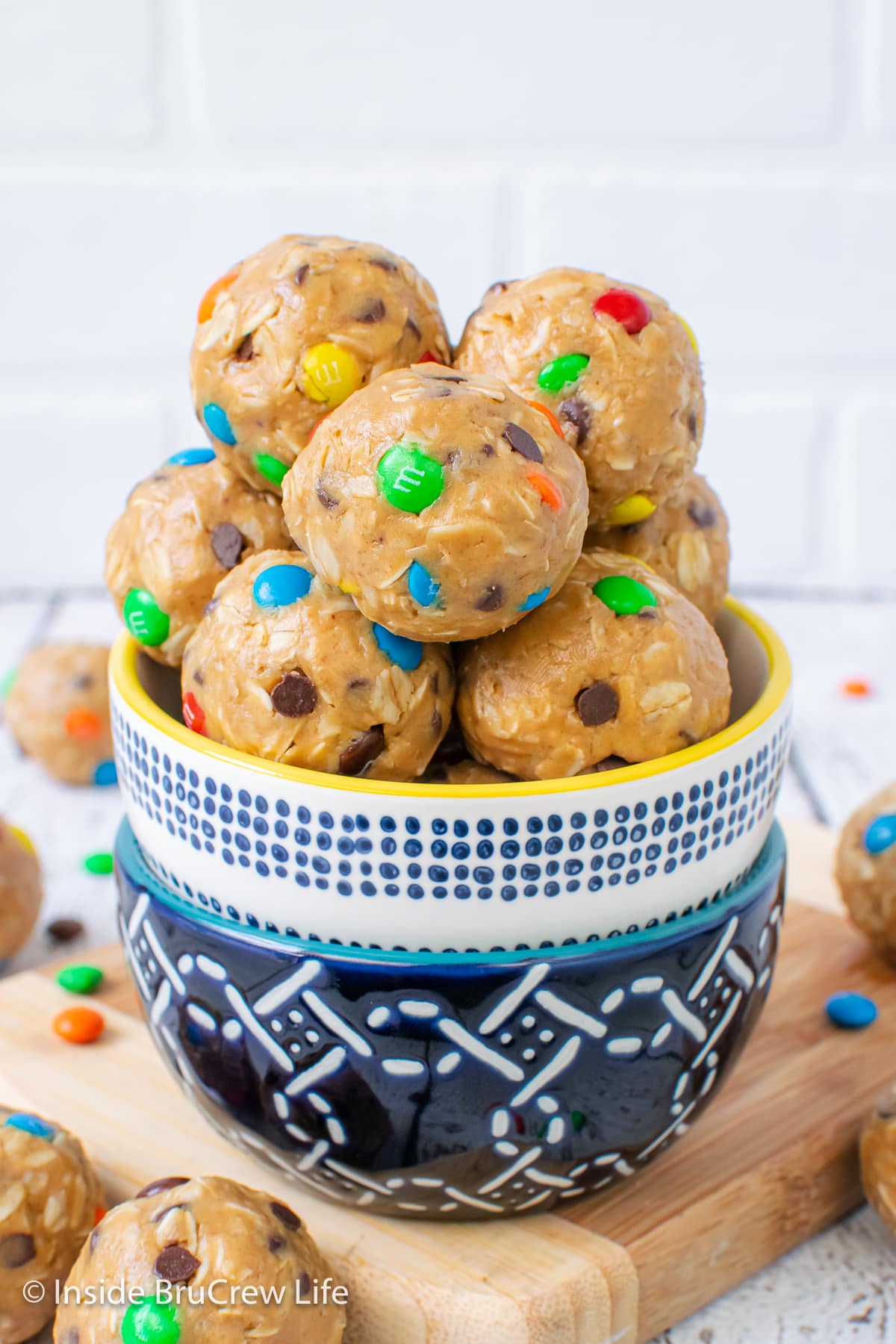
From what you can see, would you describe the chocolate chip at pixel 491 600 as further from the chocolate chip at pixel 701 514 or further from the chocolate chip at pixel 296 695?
the chocolate chip at pixel 701 514

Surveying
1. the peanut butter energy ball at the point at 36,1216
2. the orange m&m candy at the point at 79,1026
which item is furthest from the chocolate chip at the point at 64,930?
the peanut butter energy ball at the point at 36,1216

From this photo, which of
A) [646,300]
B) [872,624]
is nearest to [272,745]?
→ [646,300]

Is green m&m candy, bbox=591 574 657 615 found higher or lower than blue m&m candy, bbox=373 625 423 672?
higher

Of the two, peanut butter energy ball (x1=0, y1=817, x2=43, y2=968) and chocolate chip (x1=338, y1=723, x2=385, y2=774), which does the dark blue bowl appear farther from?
peanut butter energy ball (x1=0, y1=817, x2=43, y2=968)

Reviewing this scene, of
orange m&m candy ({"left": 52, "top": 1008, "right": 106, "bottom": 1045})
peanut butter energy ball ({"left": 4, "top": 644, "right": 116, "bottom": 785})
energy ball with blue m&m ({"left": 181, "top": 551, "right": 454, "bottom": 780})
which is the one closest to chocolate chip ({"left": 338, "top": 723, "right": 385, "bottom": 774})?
energy ball with blue m&m ({"left": 181, "top": 551, "right": 454, "bottom": 780})

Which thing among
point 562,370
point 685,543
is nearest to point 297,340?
point 562,370

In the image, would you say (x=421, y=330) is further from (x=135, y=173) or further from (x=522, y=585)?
(x=135, y=173)
